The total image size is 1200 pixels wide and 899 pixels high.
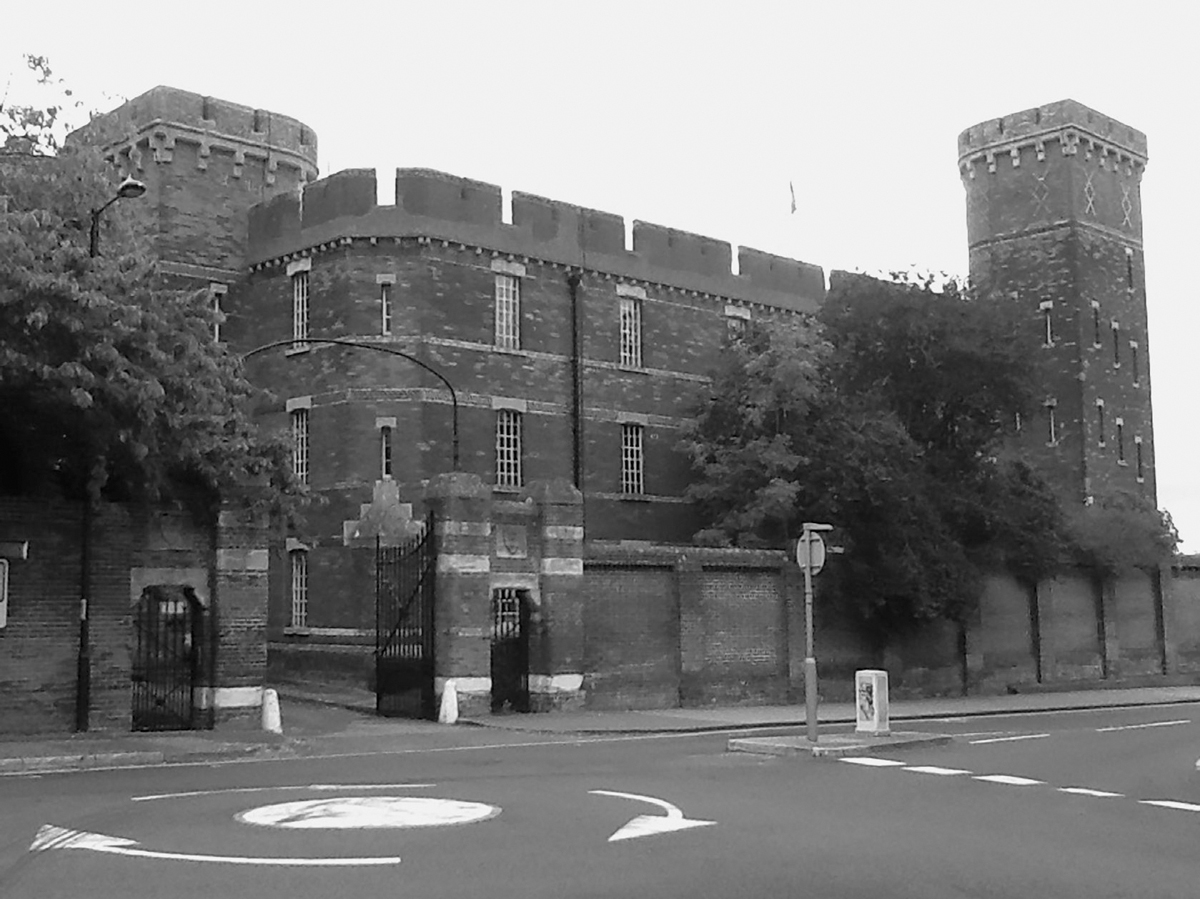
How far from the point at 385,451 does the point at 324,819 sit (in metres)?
24.5

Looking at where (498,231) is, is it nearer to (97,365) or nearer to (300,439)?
(300,439)

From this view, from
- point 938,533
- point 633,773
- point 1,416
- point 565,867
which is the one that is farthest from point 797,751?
point 938,533

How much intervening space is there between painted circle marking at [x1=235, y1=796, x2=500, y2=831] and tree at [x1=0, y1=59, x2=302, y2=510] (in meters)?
7.24

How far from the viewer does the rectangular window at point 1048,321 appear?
52.6 metres

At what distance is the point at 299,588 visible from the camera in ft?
123

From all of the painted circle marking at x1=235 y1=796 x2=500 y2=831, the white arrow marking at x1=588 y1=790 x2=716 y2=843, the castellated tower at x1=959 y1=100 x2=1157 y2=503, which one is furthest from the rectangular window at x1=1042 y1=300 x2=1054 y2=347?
the painted circle marking at x1=235 y1=796 x2=500 y2=831

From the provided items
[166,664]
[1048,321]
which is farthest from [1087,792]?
[1048,321]

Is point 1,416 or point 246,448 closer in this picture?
point 1,416

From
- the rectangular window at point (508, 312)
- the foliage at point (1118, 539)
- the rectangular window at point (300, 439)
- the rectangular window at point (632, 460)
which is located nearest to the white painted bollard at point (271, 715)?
the rectangular window at point (300, 439)

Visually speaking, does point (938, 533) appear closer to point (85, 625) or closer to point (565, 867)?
point (85, 625)

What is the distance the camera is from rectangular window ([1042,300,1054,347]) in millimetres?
52562

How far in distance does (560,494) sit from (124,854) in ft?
59.3

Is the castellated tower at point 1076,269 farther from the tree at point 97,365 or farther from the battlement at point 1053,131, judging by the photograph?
the tree at point 97,365

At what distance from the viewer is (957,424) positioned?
3894 centimetres
